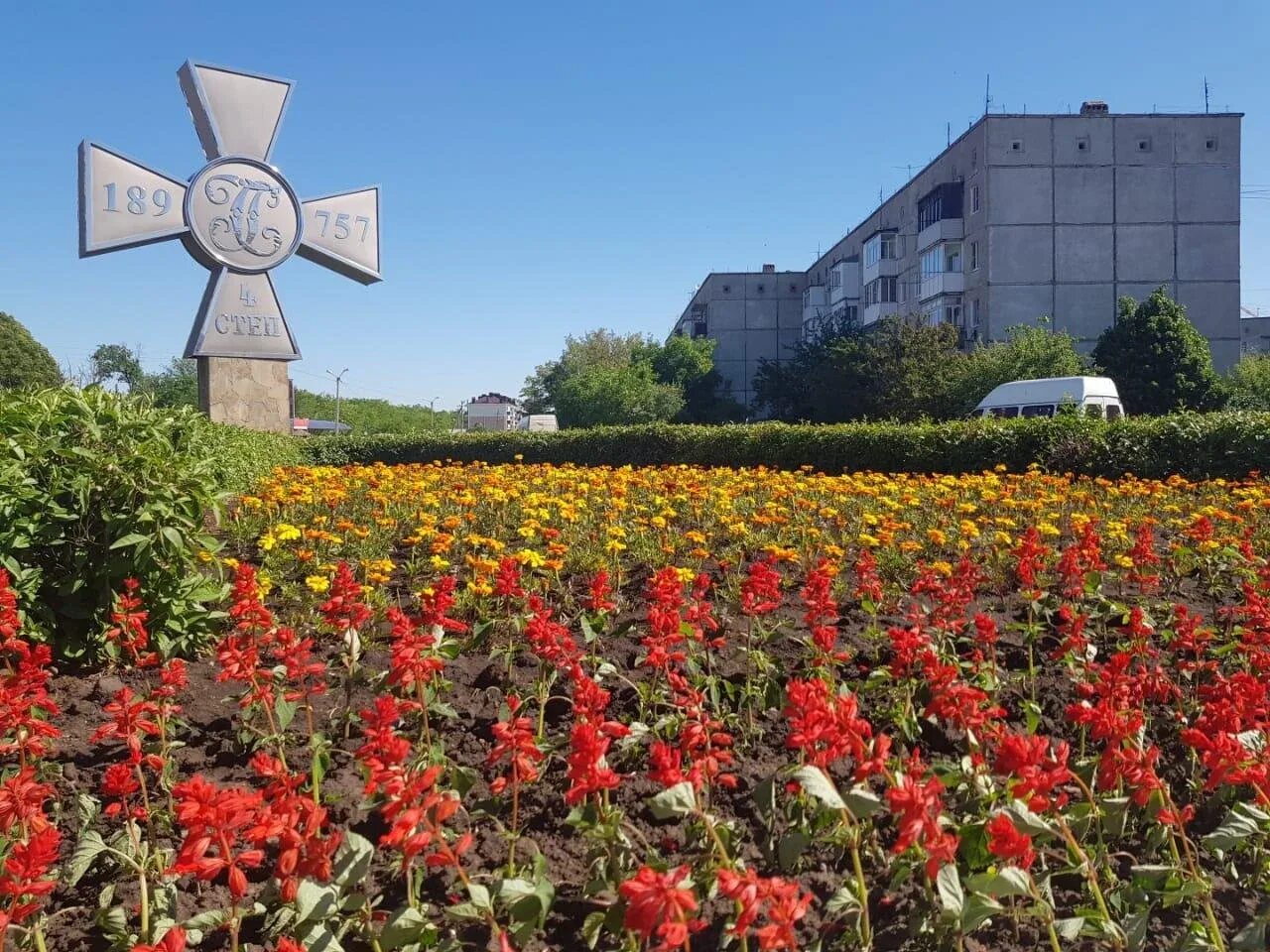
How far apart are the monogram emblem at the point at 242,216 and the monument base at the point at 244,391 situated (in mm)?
1872

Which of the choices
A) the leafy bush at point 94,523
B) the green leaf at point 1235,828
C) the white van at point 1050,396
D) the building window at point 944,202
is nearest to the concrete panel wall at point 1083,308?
the building window at point 944,202

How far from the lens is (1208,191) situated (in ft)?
115

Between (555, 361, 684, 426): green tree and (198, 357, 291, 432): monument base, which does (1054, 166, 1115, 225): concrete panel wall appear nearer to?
(555, 361, 684, 426): green tree

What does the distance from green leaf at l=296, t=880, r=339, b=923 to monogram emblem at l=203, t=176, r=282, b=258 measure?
16.3 metres

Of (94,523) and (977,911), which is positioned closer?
(977,911)

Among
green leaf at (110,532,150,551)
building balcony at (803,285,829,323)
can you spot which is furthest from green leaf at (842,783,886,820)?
building balcony at (803,285,829,323)

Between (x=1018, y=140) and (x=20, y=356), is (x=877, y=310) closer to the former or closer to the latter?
(x=1018, y=140)

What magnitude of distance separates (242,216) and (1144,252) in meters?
31.3

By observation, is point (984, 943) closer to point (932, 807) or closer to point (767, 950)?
point (932, 807)

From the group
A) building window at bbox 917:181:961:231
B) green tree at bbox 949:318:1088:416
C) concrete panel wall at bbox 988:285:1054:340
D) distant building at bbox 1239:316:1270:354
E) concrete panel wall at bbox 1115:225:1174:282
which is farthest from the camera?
distant building at bbox 1239:316:1270:354

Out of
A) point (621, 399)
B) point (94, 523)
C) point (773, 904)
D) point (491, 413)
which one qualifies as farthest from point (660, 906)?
point (491, 413)

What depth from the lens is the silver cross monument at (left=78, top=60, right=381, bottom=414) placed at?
15.5 metres

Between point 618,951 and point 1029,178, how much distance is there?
125 feet

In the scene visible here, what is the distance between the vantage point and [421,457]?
79.2 ft
